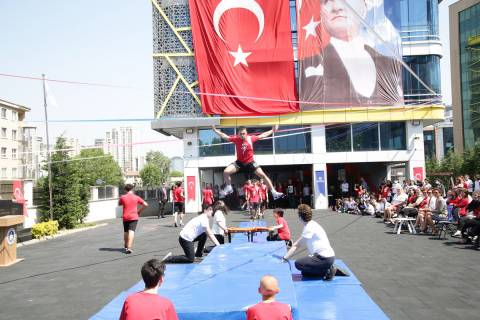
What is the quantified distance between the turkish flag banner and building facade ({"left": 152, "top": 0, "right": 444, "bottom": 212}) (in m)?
6.34

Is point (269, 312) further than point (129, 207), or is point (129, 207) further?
point (129, 207)

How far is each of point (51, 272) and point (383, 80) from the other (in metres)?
16.0

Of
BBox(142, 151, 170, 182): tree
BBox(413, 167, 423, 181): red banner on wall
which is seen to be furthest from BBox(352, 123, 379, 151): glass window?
BBox(142, 151, 170, 182): tree

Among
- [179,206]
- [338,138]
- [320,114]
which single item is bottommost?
[179,206]

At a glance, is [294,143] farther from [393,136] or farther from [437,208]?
[437,208]

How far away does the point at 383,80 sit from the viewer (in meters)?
19.3

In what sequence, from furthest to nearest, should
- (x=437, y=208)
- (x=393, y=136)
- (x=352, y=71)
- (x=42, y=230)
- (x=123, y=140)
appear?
(x=123, y=140) < (x=393, y=136) < (x=352, y=71) < (x=42, y=230) < (x=437, y=208)

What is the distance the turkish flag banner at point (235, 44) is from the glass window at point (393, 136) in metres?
9.69

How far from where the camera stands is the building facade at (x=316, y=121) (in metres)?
23.8

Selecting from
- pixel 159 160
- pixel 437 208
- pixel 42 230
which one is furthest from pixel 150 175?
pixel 437 208

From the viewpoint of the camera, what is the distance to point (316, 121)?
2405cm

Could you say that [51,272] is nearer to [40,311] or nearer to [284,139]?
[40,311]

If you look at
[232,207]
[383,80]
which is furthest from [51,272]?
[232,207]

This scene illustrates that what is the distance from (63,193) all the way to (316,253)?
15.5 meters
